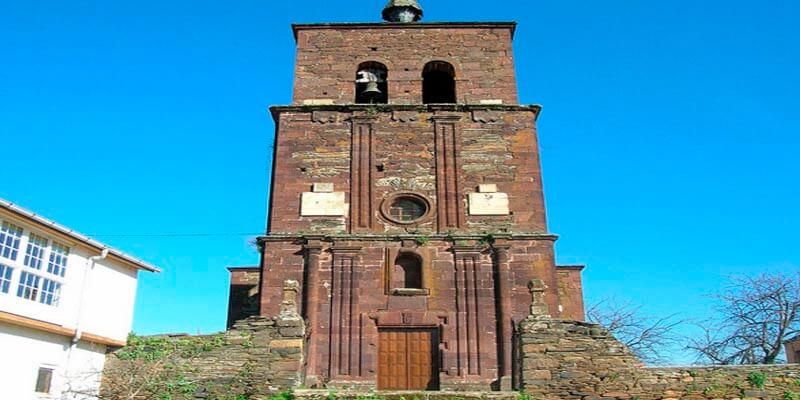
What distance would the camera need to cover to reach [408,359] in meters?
17.8

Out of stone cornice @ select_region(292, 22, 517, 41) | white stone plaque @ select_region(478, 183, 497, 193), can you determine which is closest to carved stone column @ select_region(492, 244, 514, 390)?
white stone plaque @ select_region(478, 183, 497, 193)

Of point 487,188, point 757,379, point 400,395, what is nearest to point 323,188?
point 487,188

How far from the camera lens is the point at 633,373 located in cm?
1354

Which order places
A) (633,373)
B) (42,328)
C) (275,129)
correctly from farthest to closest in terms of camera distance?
(275,129), (42,328), (633,373)

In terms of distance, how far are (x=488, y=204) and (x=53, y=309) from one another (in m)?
11.2

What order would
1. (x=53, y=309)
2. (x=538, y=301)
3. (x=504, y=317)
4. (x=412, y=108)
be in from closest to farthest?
(x=538, y=301)
(x=53, y=309)
(x=504, y=317)
(x=412, y=108)

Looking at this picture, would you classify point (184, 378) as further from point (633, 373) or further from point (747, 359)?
point (747, 359)

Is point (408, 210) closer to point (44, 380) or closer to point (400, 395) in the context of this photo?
point (400, 395)

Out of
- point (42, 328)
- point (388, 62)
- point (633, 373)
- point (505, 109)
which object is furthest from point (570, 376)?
point (388, 62)

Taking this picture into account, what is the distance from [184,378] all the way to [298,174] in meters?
7.30

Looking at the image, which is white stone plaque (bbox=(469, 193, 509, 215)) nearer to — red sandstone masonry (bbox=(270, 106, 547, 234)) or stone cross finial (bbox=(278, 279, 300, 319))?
red sandstone masonry (bbox=(270, 106, 547, 234))

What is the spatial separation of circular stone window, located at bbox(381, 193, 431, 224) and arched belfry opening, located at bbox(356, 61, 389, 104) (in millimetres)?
3711

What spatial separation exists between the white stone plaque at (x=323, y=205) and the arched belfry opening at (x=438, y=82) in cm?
538

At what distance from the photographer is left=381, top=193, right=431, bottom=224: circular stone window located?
19.4 m
